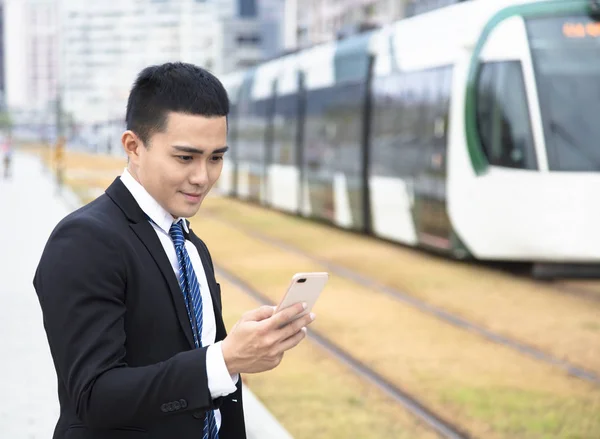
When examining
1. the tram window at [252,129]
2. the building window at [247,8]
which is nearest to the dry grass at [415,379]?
the tram window at [252,129]

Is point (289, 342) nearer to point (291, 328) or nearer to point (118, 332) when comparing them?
point (291, 328)

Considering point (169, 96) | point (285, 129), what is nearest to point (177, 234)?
point (169, 96)

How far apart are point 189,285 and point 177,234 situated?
0.42 ft

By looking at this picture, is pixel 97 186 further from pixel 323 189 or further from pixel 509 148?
pixel 509 148

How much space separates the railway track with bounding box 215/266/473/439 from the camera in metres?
6.89

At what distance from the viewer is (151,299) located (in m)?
2.52

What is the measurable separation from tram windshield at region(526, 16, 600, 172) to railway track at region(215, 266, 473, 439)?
4.18 m

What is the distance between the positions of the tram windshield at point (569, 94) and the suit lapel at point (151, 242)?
35.8 feet

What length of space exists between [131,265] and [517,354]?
7165 millimetres

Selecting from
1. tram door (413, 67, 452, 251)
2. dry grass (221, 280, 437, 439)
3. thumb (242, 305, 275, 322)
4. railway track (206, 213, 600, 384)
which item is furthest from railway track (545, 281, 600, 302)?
thumb (242, 305, 275, 322)

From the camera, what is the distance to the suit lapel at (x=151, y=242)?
8.38 ft

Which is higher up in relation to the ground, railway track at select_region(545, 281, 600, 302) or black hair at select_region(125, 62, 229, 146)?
black hair at select_region(125, 62, 229, 146)

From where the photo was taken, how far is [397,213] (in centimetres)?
1694

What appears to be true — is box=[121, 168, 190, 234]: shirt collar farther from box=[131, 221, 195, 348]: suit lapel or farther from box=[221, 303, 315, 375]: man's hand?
box=[221, 303, 315, 375]: man's hand
